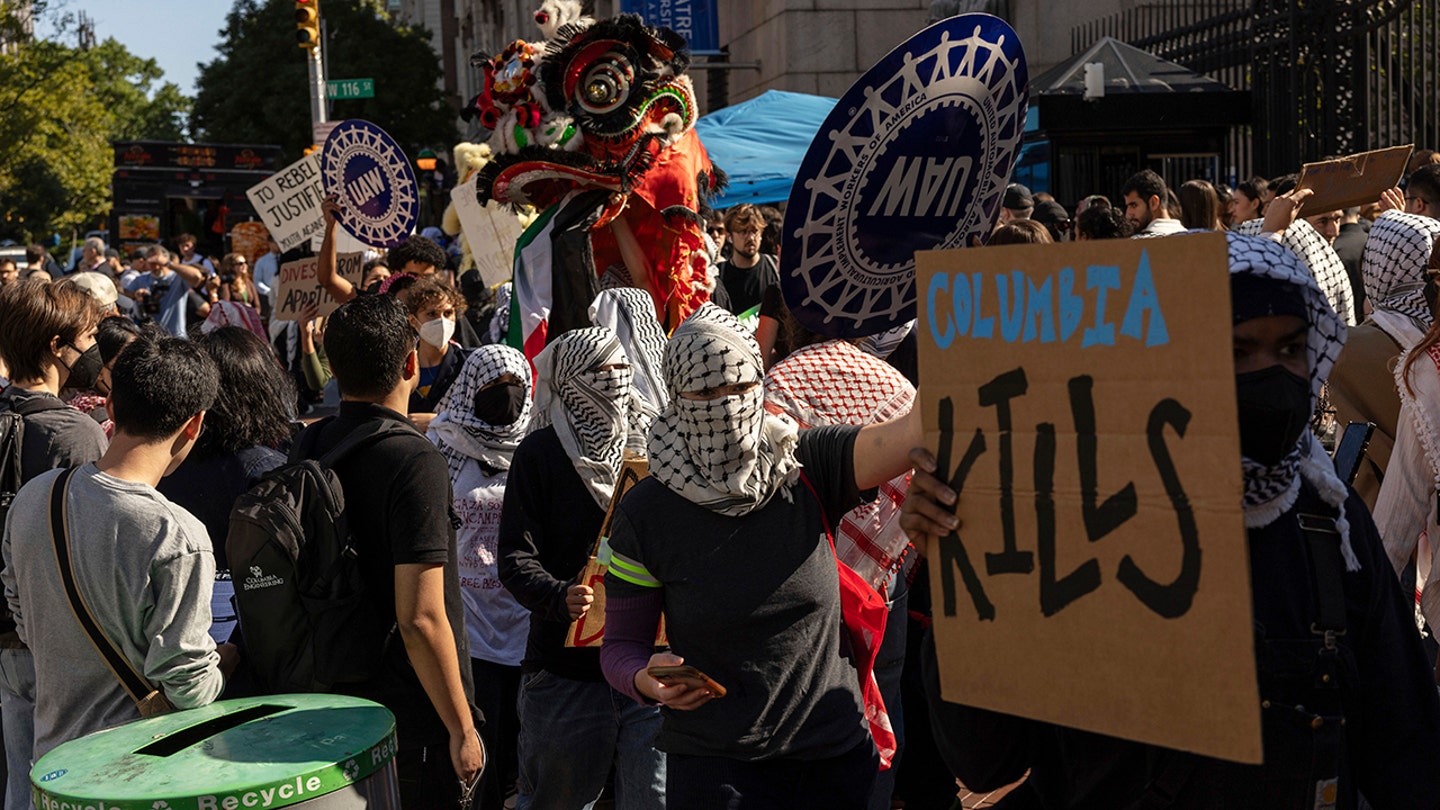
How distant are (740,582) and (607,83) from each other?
3766mm

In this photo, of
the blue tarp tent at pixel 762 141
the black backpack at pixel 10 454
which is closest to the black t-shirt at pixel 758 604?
the black backpack at pixel 10 454

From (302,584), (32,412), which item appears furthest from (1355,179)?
(32,412)

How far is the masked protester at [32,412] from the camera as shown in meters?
4.18

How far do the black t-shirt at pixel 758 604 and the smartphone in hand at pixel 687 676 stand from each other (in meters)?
0.19

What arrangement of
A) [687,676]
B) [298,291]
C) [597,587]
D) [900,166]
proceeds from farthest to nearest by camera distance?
[298,291] < [597,587] < [900,166] < [687,676]

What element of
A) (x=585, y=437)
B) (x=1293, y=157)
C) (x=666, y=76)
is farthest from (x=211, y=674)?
(x=1293, y=157)

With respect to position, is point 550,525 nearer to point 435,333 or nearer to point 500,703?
point 500,703

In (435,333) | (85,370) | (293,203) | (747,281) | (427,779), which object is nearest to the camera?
(427,779)

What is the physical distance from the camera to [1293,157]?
13023mm

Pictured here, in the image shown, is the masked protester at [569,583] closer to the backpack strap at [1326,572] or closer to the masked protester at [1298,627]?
the masked protester at [1298,627]

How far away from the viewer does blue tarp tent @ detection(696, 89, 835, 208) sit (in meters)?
14.8

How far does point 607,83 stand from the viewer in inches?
257

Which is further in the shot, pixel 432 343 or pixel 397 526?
pixel 432 343

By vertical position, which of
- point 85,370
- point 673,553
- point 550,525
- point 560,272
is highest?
point 560,272
